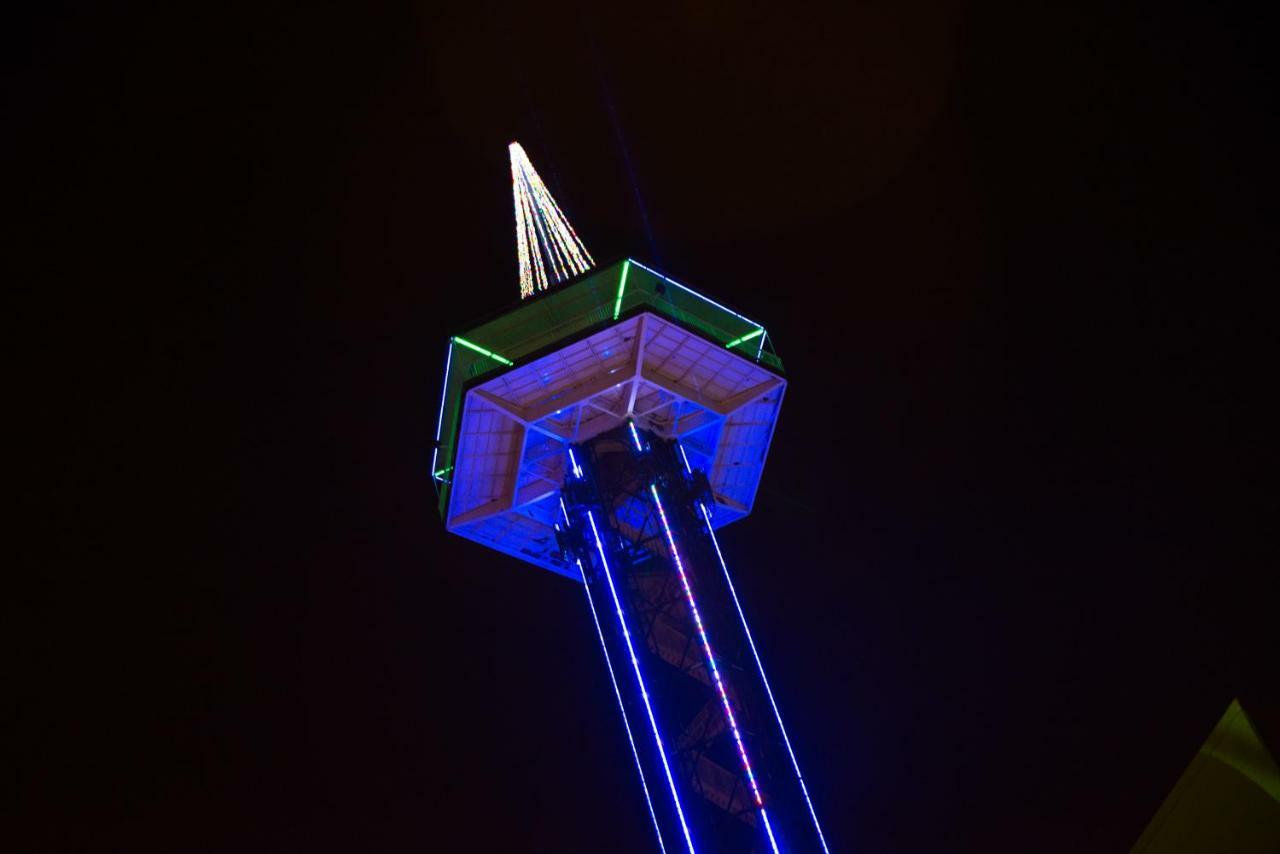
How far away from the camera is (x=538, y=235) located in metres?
28.7

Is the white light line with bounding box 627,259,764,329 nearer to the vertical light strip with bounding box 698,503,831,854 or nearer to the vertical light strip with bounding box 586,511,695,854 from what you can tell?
the vertical light strip with bounding box 698,503,831,854

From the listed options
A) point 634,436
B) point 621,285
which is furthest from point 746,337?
point 634,436

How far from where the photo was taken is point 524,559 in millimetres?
25406

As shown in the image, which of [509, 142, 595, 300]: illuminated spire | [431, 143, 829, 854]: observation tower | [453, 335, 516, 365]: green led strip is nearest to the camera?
[431, 143, 829, 854]: observation tower

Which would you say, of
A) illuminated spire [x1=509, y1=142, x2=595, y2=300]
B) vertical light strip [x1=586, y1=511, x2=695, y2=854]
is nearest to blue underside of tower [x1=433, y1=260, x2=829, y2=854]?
vertical light strip [x1=586, y1=511, x2=695, y2=854]

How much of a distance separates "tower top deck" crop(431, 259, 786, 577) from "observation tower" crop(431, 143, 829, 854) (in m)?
0.04

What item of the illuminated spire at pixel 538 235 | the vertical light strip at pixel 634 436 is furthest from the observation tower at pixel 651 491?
the illuminated spire at pixel 538 235

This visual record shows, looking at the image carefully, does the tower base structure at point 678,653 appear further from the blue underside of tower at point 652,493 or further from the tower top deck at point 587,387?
the tower top deck at point 587,387

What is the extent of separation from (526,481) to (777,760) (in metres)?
8.40

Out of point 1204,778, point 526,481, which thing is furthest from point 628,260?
point 1204,778

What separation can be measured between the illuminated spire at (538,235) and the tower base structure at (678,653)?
6298 mm

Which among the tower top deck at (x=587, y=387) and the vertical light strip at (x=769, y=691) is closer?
the vertical light strip at (x=769, y=691)

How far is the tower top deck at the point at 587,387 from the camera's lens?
72.8 feet

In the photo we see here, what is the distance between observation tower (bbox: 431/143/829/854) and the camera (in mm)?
18766
